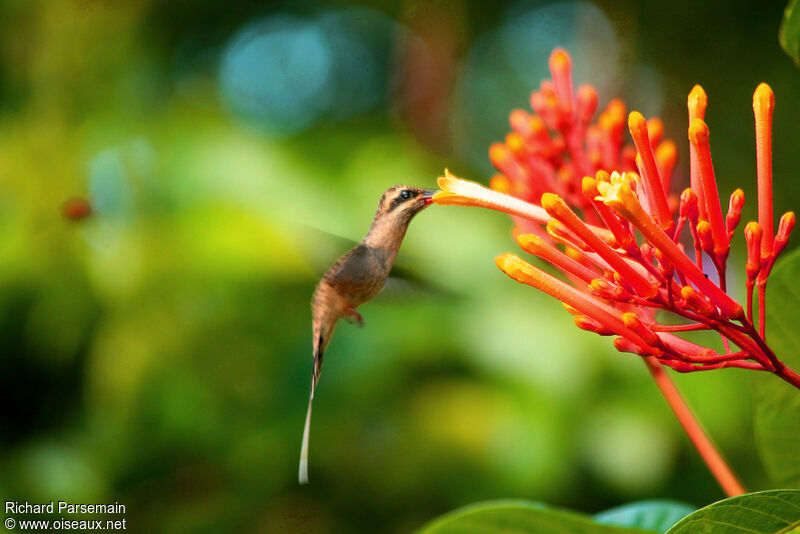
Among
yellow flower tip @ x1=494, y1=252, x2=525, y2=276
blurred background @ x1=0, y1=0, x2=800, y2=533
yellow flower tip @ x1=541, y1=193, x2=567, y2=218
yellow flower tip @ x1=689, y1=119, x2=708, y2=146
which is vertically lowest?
blurred background @ x1=0, y1=0, x2=800, y2=533

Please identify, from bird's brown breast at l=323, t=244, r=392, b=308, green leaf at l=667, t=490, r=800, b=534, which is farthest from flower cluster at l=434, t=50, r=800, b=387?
bird's brown breast at l=323, t=244, r=392, b=308

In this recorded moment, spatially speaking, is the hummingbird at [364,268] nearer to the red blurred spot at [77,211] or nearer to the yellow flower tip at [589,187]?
the yellow flower tip at [589,187]

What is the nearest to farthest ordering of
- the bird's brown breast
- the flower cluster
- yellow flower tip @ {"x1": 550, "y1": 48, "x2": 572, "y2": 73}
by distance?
the flower cluster
yellow flower tip @ {"x1": 550, "y1": 48, "x2": 572, "y2": 73}
the bird's brown breast

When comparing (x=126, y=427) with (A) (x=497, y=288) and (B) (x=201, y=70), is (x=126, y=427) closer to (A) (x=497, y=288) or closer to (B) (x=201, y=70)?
(A) (x=497, y=288)

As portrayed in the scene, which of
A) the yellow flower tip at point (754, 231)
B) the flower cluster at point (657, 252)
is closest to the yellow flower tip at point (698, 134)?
the flower cluster at point (657, 252)

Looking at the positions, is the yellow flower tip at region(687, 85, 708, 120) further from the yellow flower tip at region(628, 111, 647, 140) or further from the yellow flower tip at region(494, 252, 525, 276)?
the yellow flower tip at region(494, 252, 525, 276)

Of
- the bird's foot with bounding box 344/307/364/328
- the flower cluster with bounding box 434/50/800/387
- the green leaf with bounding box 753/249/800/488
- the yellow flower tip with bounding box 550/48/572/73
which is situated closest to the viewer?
the flower cluster with bounding box 434/50/800/387

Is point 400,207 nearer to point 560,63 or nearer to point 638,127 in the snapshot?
point 560,63
